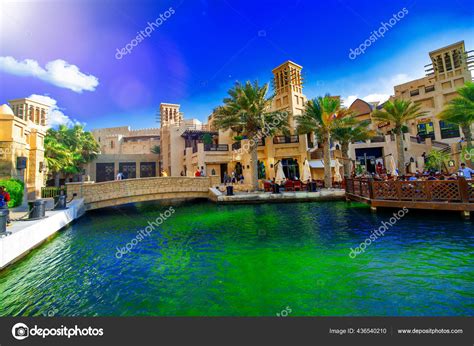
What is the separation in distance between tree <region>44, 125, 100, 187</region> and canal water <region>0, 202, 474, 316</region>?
Answer: 18.7m

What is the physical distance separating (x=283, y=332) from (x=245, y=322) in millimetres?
454

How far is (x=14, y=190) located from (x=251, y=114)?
55.5 ft

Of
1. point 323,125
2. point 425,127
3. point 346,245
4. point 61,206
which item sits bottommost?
point 346,245

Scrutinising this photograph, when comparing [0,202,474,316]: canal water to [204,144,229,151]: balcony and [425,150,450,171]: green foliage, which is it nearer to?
[425,150,450,171]: green foliage

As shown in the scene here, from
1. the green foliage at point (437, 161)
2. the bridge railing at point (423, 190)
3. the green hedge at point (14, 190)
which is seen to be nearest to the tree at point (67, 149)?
the green hedge at point (14, 190)

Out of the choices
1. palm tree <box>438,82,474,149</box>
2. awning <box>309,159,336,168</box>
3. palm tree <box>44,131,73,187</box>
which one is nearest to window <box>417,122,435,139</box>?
palm tree <box>438,82,474,149</box>

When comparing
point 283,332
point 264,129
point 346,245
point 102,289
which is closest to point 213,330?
point 283,332

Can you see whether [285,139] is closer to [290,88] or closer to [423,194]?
[290,88]

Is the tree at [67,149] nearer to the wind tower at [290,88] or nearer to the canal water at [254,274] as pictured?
the canal water at [254,274]

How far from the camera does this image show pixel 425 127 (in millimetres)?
33188

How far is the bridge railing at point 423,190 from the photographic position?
28.9 ft

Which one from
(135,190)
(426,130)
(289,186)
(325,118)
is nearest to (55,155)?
(135,190)

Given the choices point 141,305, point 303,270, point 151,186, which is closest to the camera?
point 141,305

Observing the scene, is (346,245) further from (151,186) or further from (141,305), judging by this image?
(151,186)
